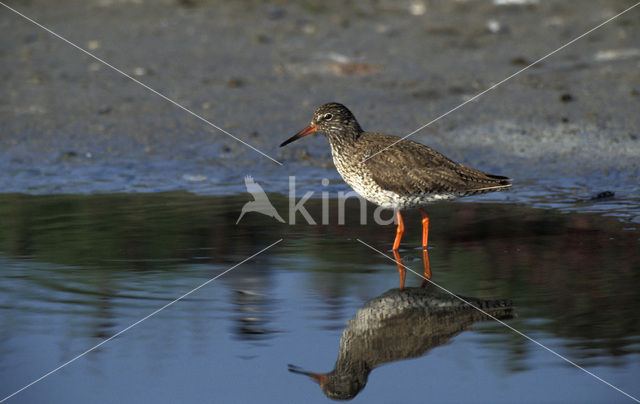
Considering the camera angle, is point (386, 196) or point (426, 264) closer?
point (426, 264)

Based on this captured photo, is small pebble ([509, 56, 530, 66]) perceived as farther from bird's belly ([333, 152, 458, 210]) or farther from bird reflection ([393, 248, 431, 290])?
bird reflection ([393, 248, 431, 290])

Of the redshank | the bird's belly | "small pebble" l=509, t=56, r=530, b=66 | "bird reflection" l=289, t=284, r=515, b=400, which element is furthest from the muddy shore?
"bird reflection" l=289, t=284, r=515, b=400

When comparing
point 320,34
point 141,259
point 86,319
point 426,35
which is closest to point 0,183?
point 141,259

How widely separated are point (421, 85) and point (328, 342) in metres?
8.32

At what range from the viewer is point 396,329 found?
5363 mm

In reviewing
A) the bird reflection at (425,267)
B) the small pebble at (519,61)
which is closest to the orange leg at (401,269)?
the bird reflection at (425,267)

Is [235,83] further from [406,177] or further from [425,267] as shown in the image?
[425,267]

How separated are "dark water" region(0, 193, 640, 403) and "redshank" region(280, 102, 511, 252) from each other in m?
0.36

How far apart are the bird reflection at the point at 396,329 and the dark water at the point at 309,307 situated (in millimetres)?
14

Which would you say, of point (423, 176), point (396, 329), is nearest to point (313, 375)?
point (396, 329)

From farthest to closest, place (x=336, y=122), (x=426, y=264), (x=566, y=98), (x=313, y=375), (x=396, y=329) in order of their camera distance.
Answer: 1. (x=566, y=98)
2. (x=336, y=122)
3. (x=426, y=264)
4. (x=396, y=329)
5. (x=313, y=375)

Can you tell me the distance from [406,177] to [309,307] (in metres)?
2.28

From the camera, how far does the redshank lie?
7.74 metres

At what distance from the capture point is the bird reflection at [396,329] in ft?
15.7
